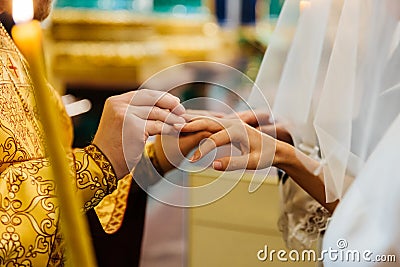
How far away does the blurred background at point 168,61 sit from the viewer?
0.52 m

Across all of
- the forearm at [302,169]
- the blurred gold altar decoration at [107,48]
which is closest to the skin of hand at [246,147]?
the forearm at [302,169]

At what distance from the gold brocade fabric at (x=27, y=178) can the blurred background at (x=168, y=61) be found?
0.04 m

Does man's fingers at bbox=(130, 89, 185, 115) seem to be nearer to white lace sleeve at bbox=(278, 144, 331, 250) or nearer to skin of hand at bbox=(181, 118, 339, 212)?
skin of hand at bbox=(181, 118, 339, 212)

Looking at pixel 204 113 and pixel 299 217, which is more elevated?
pixel 204 113

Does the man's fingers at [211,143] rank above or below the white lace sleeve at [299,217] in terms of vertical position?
above

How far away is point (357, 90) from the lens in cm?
49

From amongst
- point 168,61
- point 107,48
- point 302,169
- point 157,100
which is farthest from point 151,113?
point 107,48

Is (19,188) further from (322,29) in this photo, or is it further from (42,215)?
(322,29)

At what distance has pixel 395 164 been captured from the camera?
1.41 feet

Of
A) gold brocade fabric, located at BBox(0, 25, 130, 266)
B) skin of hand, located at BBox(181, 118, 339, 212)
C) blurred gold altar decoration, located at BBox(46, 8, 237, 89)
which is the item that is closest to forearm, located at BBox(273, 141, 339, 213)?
skin of hand, located at BBox(181, 118, 339, 212)

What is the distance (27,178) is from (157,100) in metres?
0.09

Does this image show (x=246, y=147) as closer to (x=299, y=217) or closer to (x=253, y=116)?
(x=253, y=116)

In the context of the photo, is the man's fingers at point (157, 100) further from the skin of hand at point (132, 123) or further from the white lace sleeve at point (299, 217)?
the white lace sleeve at point (299, 217)

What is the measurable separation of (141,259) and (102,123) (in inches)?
7.7
